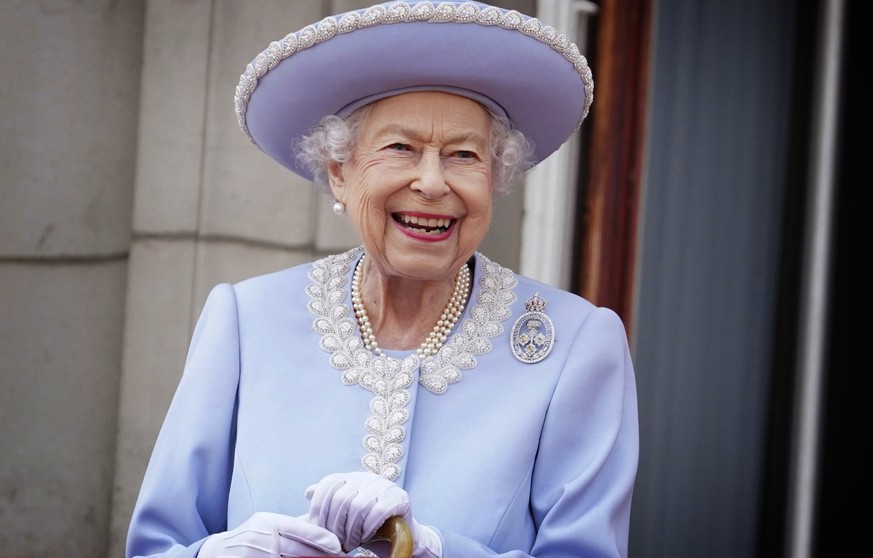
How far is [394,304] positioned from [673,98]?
80.4 inches

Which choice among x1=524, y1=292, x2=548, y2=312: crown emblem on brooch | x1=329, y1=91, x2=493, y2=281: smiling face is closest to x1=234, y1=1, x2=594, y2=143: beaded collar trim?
x1=329, y1=91, x2=493, y2=281: smiling face

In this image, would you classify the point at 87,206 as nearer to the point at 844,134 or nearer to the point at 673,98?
the point at 673,98

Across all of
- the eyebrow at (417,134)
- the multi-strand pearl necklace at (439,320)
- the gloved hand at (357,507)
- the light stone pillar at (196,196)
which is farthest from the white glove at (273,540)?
the light stone pillar at (196,196)

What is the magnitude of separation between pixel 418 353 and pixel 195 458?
539mm

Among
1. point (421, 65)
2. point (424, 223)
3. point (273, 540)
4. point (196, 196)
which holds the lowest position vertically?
point (273, 540)

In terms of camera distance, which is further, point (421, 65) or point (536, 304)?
point (536, 304)

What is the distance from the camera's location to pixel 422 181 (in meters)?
2.49

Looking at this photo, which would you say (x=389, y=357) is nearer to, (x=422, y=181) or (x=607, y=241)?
(x=422, y=181)

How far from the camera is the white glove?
2195mm

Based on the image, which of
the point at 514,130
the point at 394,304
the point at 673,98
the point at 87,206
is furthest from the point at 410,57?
the point at 673,98

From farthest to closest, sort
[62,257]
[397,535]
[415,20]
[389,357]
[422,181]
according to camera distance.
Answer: [62,257], [389,357], [422,181], [415,20], [397,535]

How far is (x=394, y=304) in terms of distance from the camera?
9.02ft

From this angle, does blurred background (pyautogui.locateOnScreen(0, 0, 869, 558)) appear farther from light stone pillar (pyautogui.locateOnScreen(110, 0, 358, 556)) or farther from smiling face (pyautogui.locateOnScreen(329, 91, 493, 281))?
smiling face (pyautogui.locateOnScreen(329, 91, 493, 281))

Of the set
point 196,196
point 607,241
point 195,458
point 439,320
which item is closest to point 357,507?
point 195,458
